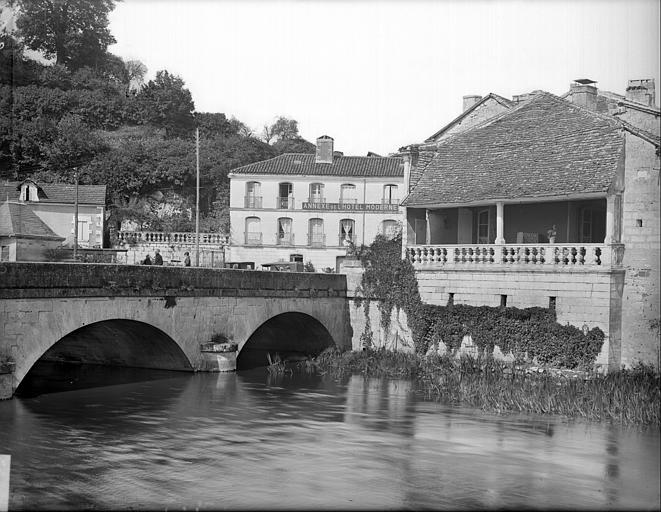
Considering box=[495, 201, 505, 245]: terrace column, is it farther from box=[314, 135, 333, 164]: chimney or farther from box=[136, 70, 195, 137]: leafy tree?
box=[136, 70, 195, 137]: leafy tree

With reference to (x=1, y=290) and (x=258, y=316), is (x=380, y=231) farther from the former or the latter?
(x=1, y=290)

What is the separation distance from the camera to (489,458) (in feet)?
47.8

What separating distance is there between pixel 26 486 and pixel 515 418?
Result: 389 inches

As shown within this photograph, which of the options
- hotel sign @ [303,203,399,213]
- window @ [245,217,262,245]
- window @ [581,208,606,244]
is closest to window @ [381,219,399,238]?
hotel sign @ [303,203,399,213]

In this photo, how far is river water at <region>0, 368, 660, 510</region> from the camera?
1213cm

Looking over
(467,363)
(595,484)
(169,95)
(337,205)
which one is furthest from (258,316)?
(169,95)

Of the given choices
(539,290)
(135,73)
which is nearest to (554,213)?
(539,290)

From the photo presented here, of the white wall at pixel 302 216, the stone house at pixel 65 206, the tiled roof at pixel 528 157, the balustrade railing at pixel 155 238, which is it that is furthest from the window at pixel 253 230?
the tiled roof at pixel 528 157

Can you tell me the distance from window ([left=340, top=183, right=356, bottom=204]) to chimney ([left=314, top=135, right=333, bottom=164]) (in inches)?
79.0

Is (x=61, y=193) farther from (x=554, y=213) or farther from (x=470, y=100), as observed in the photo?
(x=554, y=213)

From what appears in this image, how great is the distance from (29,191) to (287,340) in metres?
20.6

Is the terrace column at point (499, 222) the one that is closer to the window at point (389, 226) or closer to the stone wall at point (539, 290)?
the stone wall at point (539, 290)

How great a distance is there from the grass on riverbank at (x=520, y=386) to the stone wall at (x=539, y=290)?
62.5 inches

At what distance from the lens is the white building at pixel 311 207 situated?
161 ft
